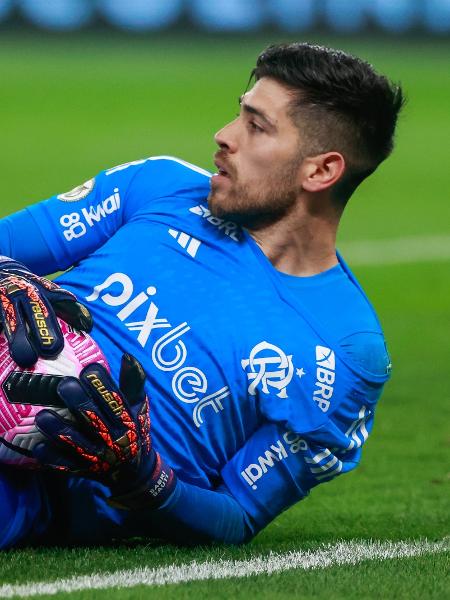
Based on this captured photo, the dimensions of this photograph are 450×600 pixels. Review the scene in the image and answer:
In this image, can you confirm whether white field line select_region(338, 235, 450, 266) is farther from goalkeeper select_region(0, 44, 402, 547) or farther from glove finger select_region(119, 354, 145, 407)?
glove finger select_region(119, 354, 145, 407)

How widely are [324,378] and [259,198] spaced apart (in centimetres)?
62

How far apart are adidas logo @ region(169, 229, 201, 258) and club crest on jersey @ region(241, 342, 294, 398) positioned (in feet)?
1.38

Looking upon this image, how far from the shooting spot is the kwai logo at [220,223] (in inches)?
176

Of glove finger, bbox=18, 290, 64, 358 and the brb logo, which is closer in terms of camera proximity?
glove finger, bbox=18, 290, 64, 358

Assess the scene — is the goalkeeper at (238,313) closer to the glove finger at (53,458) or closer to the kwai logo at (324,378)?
the kwai logo at (324,378)

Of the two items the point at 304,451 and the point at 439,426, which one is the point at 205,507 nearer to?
the point at 304,451

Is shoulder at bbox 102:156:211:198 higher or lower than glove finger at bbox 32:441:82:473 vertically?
higher

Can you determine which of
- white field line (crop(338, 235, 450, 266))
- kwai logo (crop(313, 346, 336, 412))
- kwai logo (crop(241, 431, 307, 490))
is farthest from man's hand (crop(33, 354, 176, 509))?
white field line (crop(338, 235, 450, 266))

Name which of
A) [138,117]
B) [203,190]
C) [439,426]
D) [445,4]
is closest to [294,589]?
[203,190]

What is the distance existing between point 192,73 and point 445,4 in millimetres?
5365

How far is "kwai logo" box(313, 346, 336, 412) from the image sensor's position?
4.18 meters

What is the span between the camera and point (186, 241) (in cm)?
444

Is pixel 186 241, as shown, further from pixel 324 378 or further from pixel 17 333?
pixel 17 333

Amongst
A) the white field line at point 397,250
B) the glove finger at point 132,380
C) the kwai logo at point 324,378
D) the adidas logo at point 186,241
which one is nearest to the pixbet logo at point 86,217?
the adidas logo at point 186,241
